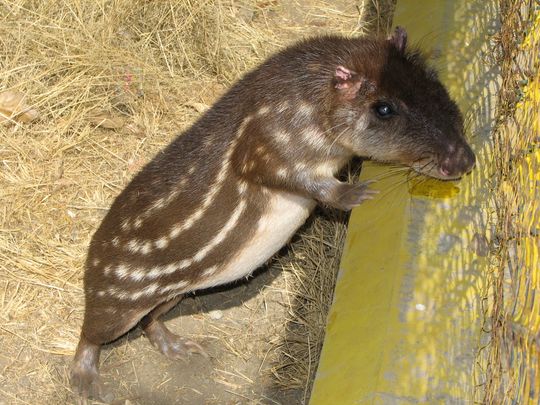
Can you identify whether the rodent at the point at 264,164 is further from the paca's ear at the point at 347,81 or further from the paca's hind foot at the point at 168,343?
the paca's hind foot at the point at 168,343

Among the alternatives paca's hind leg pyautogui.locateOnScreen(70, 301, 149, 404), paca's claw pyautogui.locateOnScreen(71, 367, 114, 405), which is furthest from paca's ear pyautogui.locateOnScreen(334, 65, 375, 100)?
paca's claw pyautogui.locateOnScreen(71, 367, 114, 405)

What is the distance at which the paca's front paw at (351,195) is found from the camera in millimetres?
3730

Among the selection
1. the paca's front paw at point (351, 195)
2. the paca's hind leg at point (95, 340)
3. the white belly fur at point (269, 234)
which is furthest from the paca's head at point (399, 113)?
the paca's hind leg at point (95, 340)

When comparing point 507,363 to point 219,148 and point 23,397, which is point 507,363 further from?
point 23,397

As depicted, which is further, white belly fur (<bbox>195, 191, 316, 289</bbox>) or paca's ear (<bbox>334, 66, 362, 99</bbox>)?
white belly fur (<bbox>195, 191, 316, 289</bbox>)

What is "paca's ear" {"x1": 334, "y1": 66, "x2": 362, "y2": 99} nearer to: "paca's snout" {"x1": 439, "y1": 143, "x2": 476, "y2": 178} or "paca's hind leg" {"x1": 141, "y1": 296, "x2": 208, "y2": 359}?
"paca's snout" {"x1": 439, "y1": 143, "x2": 476, "y2": 178}

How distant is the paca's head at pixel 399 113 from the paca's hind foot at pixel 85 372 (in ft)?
5.57

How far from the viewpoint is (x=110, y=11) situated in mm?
5414

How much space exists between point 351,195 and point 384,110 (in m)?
0.45

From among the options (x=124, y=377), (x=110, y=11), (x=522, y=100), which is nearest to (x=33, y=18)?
(x=110, y=11)

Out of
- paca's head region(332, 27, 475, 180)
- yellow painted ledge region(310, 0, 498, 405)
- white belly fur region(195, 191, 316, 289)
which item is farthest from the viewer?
white belly fur region(195, 191, 316, 289)

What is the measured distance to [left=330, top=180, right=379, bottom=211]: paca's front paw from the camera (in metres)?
3.73

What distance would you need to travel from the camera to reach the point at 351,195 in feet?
12.3

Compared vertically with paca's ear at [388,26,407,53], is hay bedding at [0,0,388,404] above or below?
below
